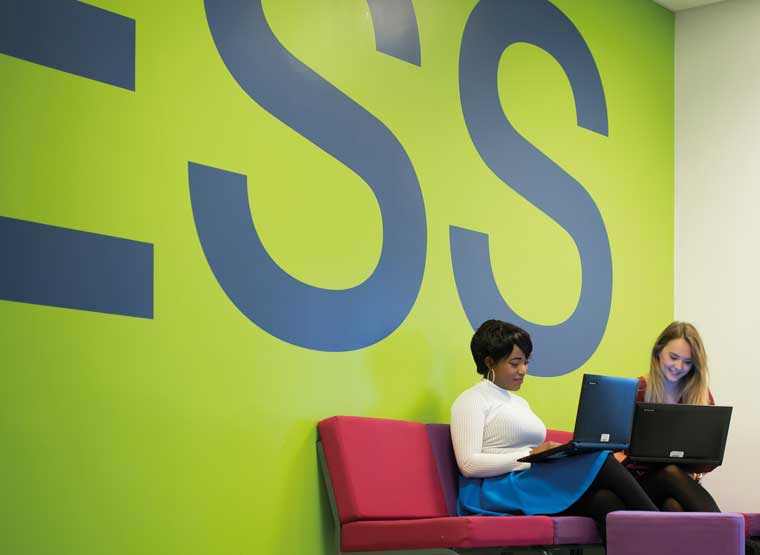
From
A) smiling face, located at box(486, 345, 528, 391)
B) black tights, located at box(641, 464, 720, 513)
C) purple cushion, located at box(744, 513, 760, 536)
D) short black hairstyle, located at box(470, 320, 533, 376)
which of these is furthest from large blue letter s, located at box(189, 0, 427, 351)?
purple cushion, located at box(744, 513, 760, 536)

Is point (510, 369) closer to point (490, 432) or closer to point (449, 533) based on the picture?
point (490, 432)

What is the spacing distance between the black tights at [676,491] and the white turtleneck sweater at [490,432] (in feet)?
1.68

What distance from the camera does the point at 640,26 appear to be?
21.7 ft

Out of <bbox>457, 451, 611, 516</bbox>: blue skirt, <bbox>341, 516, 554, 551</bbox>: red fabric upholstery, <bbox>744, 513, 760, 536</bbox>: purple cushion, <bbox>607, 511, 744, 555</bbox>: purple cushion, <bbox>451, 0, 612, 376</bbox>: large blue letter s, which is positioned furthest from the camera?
<bbox>451, 0, 612, 376</bbox>: large blue letter s

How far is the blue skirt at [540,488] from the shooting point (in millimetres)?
4238

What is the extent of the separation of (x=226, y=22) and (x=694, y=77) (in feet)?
11.9

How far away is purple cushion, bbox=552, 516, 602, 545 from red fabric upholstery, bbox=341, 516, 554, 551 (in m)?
0.04

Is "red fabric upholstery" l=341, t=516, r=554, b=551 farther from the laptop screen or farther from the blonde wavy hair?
the blonde wavy hair

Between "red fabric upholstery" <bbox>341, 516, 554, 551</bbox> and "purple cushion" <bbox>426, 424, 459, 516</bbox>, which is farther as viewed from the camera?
"purple cushion" <bbox>426, 424, 459, 516</bbox>

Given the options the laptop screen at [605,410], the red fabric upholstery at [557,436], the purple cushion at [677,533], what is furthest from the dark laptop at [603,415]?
the red fabric upholstery at [557,436]

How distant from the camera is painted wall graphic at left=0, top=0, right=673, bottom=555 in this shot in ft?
11.5

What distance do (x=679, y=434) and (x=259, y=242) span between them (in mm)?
1909

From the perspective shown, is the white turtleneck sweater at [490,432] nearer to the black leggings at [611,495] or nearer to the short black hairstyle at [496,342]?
the short black hairstyle at [496,342]

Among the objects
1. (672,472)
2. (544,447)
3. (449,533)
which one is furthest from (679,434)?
(449,533)
